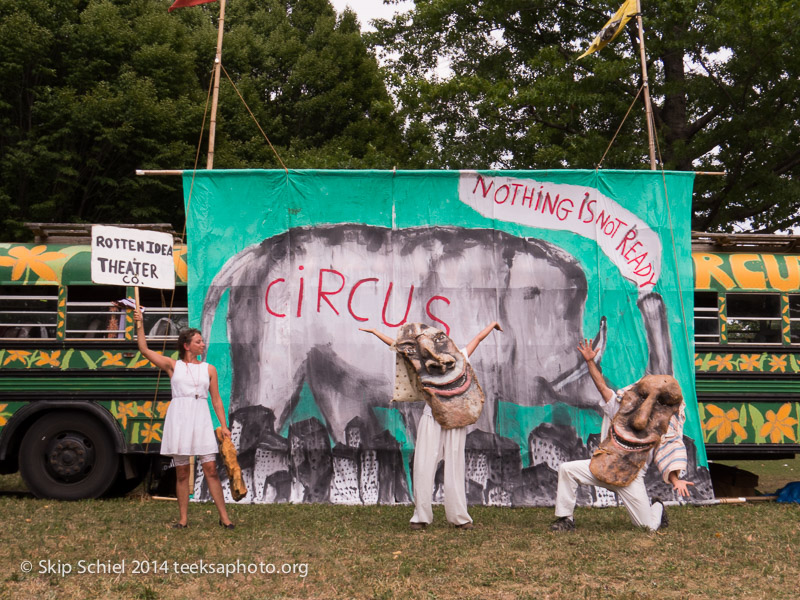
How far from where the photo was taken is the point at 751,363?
30.1ft

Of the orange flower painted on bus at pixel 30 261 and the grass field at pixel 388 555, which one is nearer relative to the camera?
the grass field at pixel 388 555

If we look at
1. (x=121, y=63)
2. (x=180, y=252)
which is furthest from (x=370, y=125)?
(x=180, y=252)

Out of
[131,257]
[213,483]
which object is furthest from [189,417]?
[131,257]

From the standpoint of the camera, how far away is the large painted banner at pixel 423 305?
8.80 meters

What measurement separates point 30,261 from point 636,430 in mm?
6214

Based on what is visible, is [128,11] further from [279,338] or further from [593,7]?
[279,338]

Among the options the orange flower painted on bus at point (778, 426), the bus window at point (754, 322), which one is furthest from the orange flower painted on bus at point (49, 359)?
the orange flower painted on bus at point (778, 426)

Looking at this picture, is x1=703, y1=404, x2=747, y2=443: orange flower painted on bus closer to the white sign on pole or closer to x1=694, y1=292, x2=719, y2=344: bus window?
x1=694, y1=292, x2=719, y2=344: bus window

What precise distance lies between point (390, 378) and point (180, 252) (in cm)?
264

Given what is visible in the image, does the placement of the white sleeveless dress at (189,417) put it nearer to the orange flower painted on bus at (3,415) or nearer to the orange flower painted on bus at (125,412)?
the orange flower painted on bus at (125,412)

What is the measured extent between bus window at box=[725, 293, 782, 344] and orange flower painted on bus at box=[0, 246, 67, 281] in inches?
272

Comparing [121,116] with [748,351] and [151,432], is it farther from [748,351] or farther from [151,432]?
[748,351]

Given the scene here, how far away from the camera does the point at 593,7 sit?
18.0m

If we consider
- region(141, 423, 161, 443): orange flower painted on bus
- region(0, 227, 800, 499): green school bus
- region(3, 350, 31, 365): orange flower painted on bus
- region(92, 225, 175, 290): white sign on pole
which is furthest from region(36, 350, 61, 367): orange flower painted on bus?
region(92, 225, 175, 290): white sign on pole
